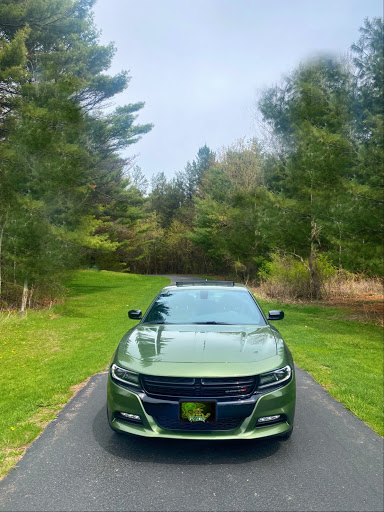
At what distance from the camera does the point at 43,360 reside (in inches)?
311

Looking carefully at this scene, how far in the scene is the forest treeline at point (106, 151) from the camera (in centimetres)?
1315

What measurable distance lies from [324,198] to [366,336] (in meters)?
7.05

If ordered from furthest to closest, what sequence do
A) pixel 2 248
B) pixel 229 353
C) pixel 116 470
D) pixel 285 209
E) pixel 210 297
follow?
pixel 285 209
pixel 2 248
pixel 210 297
pixel 229 353
pixel 116 470

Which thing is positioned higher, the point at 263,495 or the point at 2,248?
the point at 2,248

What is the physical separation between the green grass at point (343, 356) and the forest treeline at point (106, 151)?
2097mm

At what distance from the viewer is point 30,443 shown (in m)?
3.91

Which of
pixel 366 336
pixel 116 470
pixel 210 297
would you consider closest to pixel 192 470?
pixel 116 470

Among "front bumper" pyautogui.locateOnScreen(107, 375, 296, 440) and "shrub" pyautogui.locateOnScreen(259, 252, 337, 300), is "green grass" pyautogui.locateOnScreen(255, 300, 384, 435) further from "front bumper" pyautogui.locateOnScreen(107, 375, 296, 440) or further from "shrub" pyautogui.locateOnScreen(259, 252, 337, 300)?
"shrub" pyautogui.locateOnScreen(259, 252, 337, 300)

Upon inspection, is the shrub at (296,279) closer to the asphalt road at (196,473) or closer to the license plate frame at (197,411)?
the asphalt road at (196,473)

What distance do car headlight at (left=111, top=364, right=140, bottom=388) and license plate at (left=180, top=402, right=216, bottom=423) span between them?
0.48 meters

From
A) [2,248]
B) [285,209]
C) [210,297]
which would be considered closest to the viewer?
[210,297]

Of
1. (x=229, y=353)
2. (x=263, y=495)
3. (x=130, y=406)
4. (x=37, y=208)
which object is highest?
(x=37, y=208)

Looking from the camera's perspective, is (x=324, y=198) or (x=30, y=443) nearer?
(x=30, y=443)

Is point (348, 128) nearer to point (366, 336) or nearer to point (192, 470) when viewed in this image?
point (366, 336)
